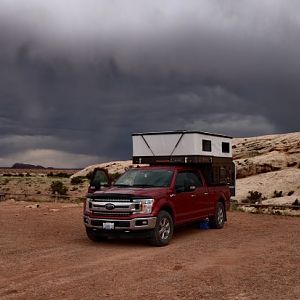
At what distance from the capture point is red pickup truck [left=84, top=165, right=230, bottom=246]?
11.8m

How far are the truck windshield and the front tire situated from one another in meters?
1.01

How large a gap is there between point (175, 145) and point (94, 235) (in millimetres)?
4192

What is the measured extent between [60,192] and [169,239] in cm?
2762

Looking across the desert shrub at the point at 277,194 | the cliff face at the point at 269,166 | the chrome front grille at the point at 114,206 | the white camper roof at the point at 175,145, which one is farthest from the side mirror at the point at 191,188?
the desert shrub at the point at 277,194

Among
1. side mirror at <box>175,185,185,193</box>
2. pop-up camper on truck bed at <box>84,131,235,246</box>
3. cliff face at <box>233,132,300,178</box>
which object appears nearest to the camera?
pop-up camper on truck bed at <box>84,131,235,246</box>

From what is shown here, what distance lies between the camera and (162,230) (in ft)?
39.9

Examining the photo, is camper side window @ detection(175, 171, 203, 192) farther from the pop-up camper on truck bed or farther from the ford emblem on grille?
the ford emblem on grille

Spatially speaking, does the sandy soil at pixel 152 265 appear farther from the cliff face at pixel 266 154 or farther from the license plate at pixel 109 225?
the cliff face at pixel 266 154

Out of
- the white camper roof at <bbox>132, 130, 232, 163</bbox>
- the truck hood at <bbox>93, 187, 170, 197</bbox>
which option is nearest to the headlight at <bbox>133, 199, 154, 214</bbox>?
the truck hood at <bbox>93, 187, 170, 197</bbox>

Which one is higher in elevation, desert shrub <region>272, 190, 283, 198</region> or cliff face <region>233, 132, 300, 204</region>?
cliff face <region>233, 132, 300, 204</region>

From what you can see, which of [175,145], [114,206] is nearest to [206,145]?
[175,145]

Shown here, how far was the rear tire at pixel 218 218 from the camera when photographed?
15.5 metres

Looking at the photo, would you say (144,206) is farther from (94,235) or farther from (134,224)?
(94,235)

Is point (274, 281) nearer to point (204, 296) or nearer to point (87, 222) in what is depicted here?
point (204, 296)
